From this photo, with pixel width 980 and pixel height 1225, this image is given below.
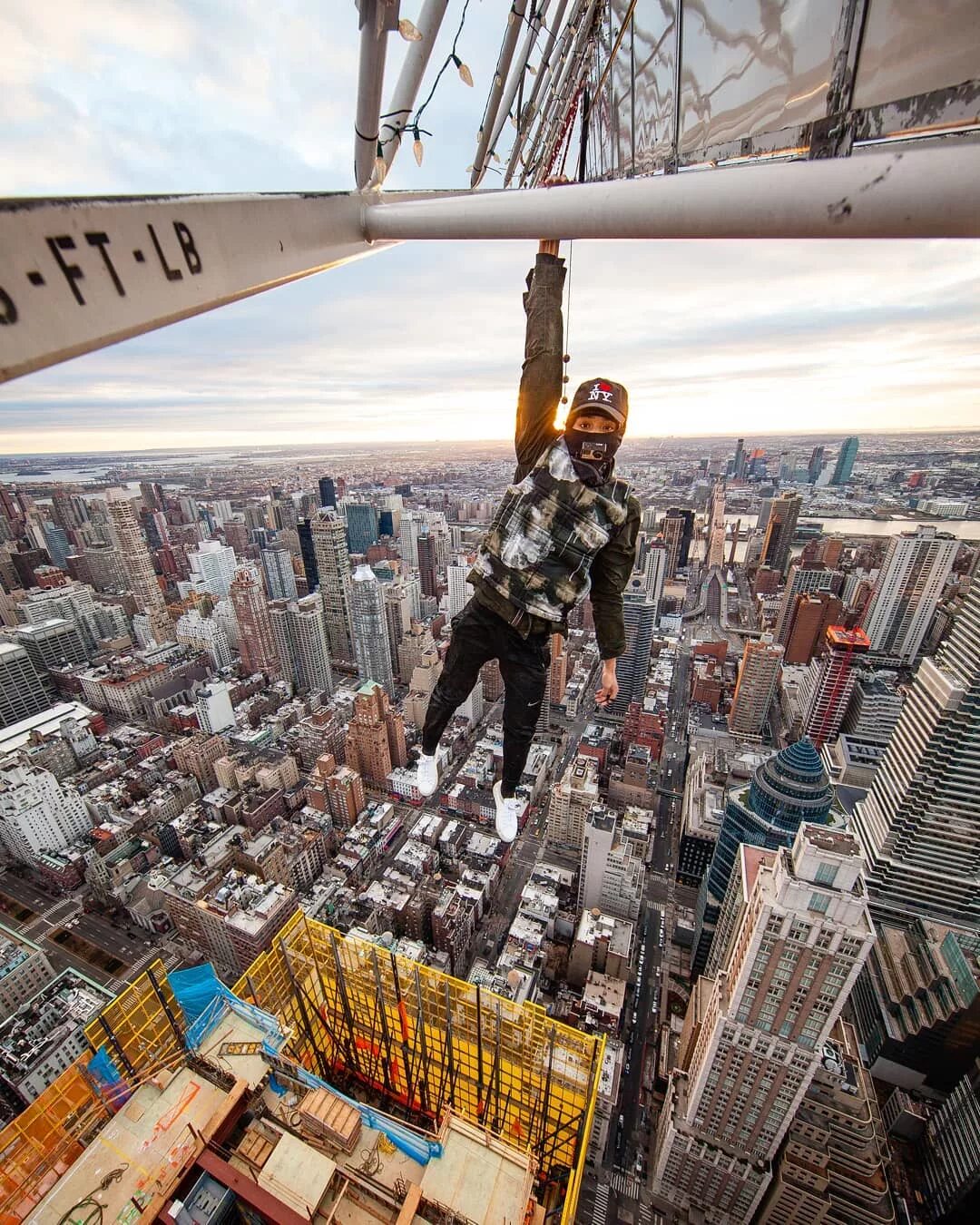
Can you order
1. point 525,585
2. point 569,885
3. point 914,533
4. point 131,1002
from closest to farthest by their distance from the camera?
point 525,585, point 131,1002, point 569,885, point 914,533

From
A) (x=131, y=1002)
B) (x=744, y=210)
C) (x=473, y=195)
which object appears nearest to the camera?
(x=744, y=210)

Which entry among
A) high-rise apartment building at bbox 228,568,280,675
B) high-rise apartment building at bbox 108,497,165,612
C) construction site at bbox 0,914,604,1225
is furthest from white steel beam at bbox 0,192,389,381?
high-rise apartment building at bbox 108,497,165,612

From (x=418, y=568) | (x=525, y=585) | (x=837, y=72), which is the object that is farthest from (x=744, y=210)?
(x=418, y=568)

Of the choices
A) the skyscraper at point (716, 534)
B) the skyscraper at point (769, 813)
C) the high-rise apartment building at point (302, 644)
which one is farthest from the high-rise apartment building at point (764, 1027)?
the skyscraper at point (716, 534)

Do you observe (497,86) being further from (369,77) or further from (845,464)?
(845,464)

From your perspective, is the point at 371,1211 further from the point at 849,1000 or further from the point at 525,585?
the point at 849,1000

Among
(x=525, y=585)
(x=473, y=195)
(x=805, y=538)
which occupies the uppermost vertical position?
(x=473, y=195)
